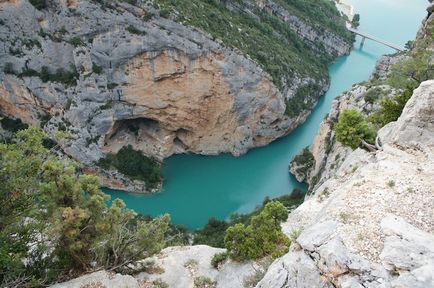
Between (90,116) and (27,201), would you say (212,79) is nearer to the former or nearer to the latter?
(90,116)

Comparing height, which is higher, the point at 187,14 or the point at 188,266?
the point at 187,14

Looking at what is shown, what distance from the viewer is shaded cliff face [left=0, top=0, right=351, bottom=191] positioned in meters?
37.8

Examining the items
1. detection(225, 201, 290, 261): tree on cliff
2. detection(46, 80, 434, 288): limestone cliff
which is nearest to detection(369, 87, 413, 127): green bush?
detection(46, 80, 434, 288): limestone cliff

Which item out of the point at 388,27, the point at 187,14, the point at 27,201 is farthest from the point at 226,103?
the point at 388,27

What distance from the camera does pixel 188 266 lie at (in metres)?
15.8

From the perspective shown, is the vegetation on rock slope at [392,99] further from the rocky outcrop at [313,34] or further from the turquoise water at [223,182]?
the rocky outcrop at [313,34]

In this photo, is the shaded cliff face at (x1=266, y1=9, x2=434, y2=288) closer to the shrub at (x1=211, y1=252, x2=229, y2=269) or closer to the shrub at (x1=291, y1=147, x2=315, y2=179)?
the shrub at (x1=211, y1=252, x2=229, y2=269)

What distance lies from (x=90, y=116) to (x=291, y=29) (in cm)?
3379

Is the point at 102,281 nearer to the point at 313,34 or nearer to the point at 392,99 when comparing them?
the point at 392,99

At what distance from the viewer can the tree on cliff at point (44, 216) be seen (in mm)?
11453

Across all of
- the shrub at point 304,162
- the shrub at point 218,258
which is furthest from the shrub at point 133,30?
Result: the shrub at point 218,258

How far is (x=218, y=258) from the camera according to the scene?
1562 cm

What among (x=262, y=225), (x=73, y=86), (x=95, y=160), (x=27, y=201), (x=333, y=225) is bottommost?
(x=95, y=160)

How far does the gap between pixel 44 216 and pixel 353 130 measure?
12278 mm
